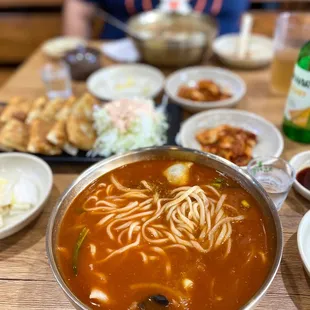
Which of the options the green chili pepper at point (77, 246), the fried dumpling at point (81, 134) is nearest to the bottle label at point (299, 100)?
the fried dumpling at point (81, 134)

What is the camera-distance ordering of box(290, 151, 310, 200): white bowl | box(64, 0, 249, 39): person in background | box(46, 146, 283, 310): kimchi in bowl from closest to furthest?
1. box(46, 146, 283, 310): kimchi in bowl
2. box(290, 151, 310, 200): white bowl
3. box(64, 0, 249, 39): person in background

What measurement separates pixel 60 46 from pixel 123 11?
780 mm

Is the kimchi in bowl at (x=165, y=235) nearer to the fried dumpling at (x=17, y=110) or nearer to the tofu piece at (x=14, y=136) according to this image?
the tofu piece at (x=14, y=136)

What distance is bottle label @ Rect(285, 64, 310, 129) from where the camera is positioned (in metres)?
1.87

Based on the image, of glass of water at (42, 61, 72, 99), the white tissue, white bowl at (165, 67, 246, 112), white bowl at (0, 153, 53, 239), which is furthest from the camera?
the white tissue

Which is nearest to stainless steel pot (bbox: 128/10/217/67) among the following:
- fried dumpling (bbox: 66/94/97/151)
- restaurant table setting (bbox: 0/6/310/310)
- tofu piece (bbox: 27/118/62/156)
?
restaurant table setting (bbox: 0/6/310/310)

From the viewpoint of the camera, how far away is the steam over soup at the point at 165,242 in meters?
1.19

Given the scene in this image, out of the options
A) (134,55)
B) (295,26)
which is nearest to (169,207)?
(295,26)

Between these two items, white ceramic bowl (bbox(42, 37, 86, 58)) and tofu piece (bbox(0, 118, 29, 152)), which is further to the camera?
white ceramic bowl (bbox(42, 37, 86, 58))

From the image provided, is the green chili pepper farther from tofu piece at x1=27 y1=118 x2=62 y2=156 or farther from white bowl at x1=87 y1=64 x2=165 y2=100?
white bowl at x1=87 y1=64 x2=165 y2=100

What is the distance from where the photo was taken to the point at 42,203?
163cm

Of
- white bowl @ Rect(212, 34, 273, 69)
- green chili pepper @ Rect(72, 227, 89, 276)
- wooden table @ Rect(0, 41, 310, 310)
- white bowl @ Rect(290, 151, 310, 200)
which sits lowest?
wooden table @ Rect(0, 41, 310, 310)

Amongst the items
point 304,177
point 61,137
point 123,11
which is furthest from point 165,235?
point 123,11

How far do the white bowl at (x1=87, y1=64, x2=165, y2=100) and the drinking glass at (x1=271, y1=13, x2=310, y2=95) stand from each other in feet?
2.79
